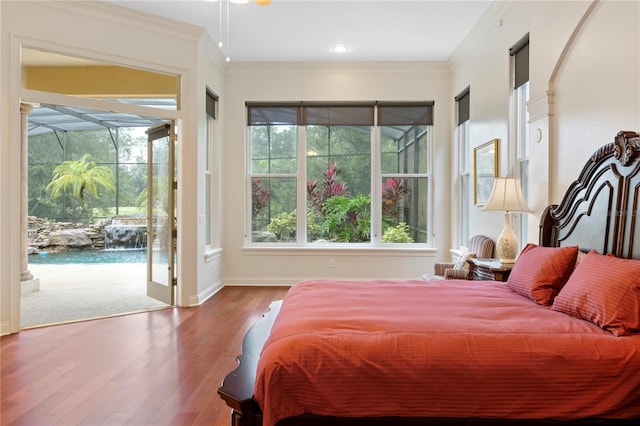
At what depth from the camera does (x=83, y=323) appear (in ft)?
14.1

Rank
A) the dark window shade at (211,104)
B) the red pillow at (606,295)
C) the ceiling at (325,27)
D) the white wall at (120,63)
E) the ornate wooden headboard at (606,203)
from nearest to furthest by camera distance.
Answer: the red pillow at (606,295)
the ornate wooden headboard at (606,203)
the white wall at (120,63)
the ceiling at (325,27)
the dark window shade at (211,104)

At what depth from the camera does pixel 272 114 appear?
20.8ft

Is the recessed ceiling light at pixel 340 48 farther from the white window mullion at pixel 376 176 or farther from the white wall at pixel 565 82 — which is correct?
the white wall at pixel 565 82

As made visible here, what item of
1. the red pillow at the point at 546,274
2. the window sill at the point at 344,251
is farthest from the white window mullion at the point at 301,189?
the red pillow at the point at 546,274

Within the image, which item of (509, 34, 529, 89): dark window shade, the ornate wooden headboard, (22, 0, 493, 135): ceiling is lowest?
the ornate wooden headboard

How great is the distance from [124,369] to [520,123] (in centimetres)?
385

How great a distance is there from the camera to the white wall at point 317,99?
6242 millimetres

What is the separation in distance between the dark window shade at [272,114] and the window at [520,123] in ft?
9.95

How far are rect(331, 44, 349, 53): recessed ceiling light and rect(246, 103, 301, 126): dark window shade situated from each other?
1.01 metres

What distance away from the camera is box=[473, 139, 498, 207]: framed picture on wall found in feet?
14.8

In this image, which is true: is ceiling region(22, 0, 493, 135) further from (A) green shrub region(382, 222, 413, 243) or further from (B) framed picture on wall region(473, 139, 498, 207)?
(A) green shrub region(382, 222, 413, 243)

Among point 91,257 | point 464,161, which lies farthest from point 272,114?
point 91,257

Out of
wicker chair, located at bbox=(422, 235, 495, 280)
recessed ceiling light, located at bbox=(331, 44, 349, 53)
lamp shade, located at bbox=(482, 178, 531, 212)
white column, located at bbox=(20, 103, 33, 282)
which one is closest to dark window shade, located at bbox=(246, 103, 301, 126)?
recessed ceiling light, located at bbox=(331, 44, 349, 53)

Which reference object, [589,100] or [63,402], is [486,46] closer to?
[589,100]
